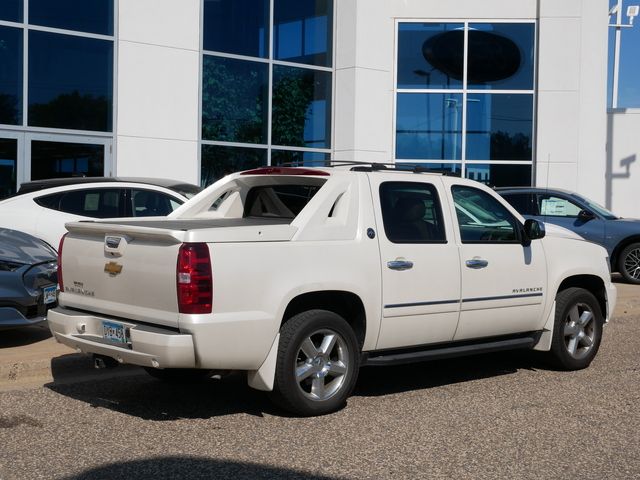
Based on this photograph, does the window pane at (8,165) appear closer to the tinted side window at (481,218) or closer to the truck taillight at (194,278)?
the tinted side window at (481,218)

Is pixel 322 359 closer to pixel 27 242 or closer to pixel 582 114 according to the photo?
pixel 27 242

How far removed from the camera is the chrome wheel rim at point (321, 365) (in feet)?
21.2

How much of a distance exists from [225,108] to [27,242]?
30.8ft

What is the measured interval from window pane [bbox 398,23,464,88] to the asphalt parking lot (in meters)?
13.6

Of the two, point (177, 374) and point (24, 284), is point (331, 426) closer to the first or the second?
point (177, 374)

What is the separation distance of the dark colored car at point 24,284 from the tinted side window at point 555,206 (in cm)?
1026

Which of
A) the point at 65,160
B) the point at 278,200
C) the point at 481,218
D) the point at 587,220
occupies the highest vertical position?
the point at 65,160

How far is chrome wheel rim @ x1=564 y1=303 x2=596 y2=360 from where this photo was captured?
8.53 metres

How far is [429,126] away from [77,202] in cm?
1169

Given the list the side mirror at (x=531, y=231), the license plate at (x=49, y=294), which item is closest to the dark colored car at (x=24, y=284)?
the license plate at (x=49, y=294)

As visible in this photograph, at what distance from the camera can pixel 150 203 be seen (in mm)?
11977

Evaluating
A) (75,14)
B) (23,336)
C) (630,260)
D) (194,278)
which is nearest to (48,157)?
(75,14)

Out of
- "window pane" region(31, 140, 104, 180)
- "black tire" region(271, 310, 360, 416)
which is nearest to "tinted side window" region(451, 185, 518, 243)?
"black tire" region(271, 310, 360, 416)

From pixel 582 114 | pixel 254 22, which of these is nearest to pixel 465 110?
pixel 582 114
